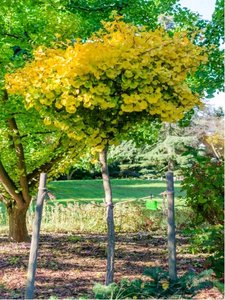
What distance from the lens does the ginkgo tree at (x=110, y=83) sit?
4.76m

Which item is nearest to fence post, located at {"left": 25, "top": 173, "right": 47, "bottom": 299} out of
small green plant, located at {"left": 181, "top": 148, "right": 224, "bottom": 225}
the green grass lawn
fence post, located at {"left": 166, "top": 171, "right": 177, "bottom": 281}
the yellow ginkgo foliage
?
the yellow ginkgo foliage

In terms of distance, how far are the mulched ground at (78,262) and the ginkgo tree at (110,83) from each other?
76cm

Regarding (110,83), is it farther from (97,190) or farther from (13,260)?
(97,190)

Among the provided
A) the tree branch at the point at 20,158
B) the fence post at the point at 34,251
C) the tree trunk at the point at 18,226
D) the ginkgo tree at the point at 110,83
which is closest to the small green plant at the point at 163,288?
the fence post at the point at 34,251

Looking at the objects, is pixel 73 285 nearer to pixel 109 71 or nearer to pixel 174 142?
pixel 109 71

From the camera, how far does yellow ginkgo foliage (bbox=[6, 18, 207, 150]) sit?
475cm

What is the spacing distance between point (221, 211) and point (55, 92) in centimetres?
206

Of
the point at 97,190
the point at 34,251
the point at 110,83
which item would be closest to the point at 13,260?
the point at 34,251

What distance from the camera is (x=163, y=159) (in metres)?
27.5

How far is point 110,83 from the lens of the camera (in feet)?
15.9

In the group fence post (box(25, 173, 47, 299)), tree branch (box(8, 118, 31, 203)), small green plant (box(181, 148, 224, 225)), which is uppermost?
tree branch (box(8, 118, 31, 203))

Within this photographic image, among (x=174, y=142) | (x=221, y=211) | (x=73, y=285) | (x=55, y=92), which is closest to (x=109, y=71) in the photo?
(x=55, y=92)

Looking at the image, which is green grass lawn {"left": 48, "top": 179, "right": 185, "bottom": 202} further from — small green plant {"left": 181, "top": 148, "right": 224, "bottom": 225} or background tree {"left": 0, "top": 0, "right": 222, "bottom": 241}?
small green plant {"left": 181, "top": 148, "right": 224, "bottom": 225}

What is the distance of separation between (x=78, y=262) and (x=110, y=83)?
3093 millimetres
